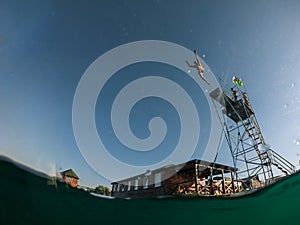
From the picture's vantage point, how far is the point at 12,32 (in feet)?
14.1

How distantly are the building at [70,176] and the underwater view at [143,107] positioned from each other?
0.03 meters

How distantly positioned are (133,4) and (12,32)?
2847 mm

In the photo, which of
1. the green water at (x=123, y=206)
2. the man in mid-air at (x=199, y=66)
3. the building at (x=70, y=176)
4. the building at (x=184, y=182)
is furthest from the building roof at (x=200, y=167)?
the man in mid-air at (x=199, y=66)

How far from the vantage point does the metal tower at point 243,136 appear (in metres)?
5.84

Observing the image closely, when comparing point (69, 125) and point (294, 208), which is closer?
point (69, 125)

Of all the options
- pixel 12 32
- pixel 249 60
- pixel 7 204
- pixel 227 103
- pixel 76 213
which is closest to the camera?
pixel 12 32

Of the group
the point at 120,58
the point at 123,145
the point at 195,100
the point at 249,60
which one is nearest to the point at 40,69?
the point at 120,58

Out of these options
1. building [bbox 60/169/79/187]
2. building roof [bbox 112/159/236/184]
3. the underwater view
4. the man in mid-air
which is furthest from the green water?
the man in mid-air

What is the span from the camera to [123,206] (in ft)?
17.3

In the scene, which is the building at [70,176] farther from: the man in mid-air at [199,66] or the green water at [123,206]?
the man in mid-air at [199,66]

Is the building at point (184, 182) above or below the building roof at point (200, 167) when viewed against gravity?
below

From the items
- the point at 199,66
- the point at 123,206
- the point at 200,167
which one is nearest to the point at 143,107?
the point at 199,66

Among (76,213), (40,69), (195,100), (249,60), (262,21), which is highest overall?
(262,21)

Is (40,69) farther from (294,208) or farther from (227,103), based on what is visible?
(294,208)
